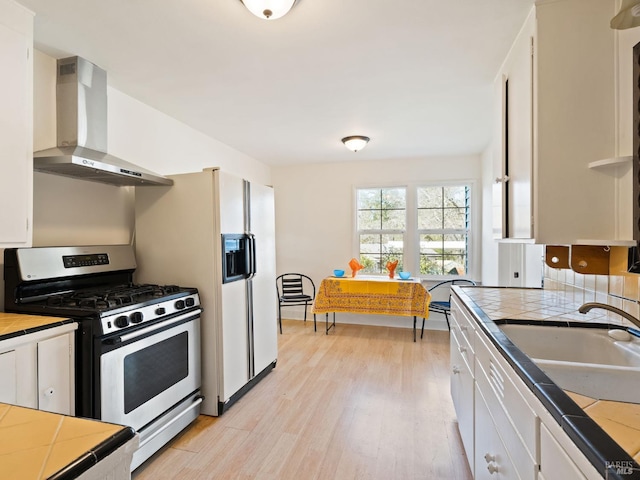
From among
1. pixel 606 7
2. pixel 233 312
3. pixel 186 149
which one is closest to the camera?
pixel 606 7

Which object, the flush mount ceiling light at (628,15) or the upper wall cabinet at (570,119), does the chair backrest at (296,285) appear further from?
the flush mount ceiling light at (628,15)

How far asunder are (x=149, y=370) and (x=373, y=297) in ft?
9.02

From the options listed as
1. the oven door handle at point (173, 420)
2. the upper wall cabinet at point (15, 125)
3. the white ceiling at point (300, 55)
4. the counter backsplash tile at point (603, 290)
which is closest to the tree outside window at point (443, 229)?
the white ceiling at point (300, 55)

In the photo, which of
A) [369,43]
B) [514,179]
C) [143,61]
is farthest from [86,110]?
[514,179]

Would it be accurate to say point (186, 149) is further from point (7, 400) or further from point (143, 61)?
point (7, 400)

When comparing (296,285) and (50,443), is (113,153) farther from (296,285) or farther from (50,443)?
(296,285)

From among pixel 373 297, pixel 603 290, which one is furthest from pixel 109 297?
pixel 373 297

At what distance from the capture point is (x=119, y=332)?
1.67 metres

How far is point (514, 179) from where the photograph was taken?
181cm

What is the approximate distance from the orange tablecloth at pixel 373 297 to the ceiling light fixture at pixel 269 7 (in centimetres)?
313

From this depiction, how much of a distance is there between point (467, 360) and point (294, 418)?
131 cm

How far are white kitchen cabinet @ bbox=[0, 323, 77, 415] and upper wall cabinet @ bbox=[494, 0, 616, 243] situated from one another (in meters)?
2.29

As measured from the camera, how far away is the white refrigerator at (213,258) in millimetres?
2340

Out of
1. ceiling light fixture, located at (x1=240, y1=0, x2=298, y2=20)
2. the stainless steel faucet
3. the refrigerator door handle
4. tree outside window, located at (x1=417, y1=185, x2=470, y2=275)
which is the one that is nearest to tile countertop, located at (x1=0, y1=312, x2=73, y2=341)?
the refrigerator door handle
